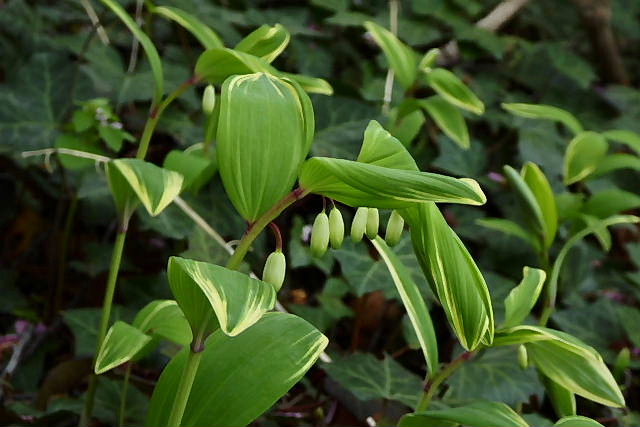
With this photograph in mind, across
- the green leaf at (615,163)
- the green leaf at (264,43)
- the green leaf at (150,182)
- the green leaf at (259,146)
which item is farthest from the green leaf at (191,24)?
the green leaf at (615,163)

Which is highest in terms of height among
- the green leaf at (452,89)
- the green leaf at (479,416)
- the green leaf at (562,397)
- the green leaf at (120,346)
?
the green leaf at (452,89)

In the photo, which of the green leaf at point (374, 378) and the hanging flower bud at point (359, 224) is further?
the green leaf at point (374, 378)

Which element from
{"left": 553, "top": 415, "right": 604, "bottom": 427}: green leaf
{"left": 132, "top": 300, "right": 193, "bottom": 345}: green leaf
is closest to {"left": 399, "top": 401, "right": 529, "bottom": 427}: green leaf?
{"left": 553, "top": 415, "right": 604, "bottom": 427}: green leaf

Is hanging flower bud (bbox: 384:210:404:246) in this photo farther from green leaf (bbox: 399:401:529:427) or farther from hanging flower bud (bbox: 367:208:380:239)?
green leaf (bbox: 399:401:529:427)

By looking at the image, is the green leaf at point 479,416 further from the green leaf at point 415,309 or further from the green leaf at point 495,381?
the green leaf at point 495,381

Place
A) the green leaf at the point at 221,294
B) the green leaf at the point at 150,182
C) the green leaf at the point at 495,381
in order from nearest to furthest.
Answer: the green leaf at the point at 221,294 → the green leaf at the point at 150,182 → the green leaf at the point at 495,381

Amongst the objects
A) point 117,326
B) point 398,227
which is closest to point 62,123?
point 117,326

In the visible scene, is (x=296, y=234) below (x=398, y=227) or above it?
below

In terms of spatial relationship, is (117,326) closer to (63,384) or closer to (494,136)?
(63,384)
